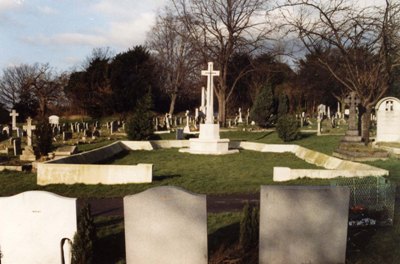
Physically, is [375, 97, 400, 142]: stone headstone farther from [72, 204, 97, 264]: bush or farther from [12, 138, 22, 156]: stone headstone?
[72, 204, 97, 264]: bush

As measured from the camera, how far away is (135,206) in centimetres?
570

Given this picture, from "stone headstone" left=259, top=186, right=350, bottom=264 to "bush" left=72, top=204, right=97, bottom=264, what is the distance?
7.25ft

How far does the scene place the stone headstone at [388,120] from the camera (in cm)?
2322

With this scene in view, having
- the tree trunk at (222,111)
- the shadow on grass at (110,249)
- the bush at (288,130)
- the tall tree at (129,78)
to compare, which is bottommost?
the shadow on grass at (110,249)

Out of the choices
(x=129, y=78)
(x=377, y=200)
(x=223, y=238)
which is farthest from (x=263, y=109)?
(x=223, y=238)

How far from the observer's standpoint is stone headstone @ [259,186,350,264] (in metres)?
5.77

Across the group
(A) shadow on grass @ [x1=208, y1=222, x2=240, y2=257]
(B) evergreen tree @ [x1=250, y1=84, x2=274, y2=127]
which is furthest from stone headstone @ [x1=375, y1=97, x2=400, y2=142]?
(B) evergreen tree @ [x1=250, y1=84, x2=274, y2=127]

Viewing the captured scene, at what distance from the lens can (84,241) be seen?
19.5 ft

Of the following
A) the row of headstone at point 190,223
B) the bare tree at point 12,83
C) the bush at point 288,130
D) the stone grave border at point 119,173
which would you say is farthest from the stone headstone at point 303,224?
the bare tree at point 12,83

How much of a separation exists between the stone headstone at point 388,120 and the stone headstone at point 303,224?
62.5 feet

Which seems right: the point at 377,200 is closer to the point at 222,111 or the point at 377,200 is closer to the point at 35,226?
the point at 35,226

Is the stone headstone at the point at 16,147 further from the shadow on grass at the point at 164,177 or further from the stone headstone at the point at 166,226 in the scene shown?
the stone headstone at the point at 166,226

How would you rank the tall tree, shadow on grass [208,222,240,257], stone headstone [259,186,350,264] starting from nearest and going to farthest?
stone headstone [259,186,350,264] < shadow on grass [208,222,240,257] < the tall tree

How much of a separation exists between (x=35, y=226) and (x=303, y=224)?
3.41 meters
